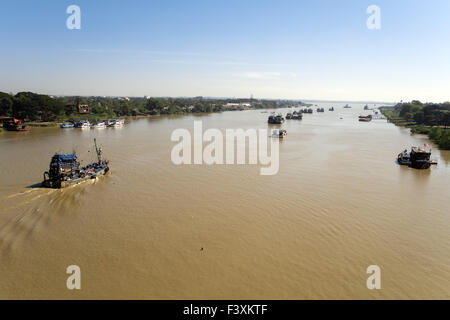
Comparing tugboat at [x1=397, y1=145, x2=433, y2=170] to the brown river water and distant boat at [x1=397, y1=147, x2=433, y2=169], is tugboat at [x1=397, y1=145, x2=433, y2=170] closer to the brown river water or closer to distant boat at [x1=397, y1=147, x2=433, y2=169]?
distant boat at [x1=397, y1=147, x2=433, y2=169]

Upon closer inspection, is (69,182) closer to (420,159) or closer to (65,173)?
(65,173)

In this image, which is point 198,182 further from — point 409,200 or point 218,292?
point 409,200

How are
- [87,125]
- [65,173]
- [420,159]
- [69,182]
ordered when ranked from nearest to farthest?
[65,173] → [69,182] → [420,159] → [87,125]

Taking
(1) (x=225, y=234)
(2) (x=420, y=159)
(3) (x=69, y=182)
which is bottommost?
(1) (x=225, y=234)

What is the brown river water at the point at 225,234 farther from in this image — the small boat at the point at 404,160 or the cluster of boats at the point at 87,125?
the cluster of boats at the point at 87,125

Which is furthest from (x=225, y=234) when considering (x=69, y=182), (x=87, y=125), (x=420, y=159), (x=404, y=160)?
(x=87, y=125)

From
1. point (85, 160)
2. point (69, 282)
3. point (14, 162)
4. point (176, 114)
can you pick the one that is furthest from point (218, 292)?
point (176, 114)

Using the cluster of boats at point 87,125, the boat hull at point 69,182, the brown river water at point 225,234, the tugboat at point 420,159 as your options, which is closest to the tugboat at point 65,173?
→ the boat hull at point 69,182

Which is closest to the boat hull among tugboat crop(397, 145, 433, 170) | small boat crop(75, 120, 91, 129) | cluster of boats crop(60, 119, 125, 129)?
tugboat crop(397, 145, 433, 170)
